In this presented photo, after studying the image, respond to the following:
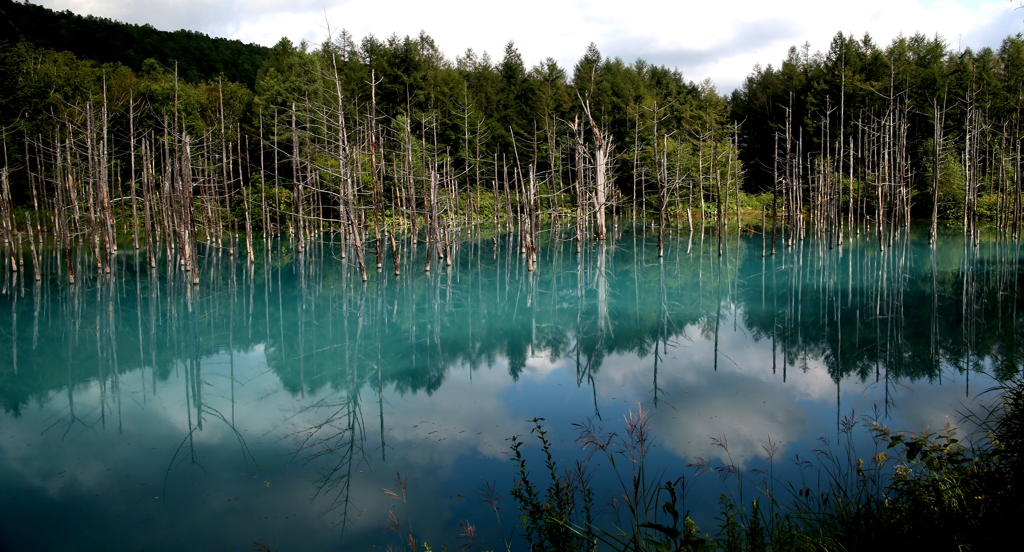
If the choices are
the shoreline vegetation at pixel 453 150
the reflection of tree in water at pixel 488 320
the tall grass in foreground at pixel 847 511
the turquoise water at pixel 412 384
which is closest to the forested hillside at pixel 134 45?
the shoreline vegetation at pixel 453 150

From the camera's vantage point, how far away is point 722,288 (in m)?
14.5

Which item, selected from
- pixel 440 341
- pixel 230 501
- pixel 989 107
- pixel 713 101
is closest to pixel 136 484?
pixel 230 501

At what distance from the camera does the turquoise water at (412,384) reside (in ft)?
16.3

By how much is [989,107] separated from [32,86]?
1741 inches

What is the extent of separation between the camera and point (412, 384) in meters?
8.00

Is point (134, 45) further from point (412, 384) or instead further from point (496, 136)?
point (412, 384)

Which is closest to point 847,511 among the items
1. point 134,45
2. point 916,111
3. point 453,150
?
point 916,111

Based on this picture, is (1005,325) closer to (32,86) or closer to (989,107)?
(989,107)

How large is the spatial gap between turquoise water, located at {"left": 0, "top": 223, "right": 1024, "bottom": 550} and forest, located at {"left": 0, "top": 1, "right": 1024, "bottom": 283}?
7.32 m

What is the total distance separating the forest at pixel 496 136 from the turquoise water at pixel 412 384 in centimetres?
732

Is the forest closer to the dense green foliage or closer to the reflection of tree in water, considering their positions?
the dense green foliage

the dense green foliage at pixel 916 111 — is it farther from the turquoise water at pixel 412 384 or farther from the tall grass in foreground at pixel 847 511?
the tall grass in foreground at pixel 847 511

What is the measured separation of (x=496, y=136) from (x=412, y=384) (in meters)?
32.5

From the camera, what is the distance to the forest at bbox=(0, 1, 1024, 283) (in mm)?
24047
